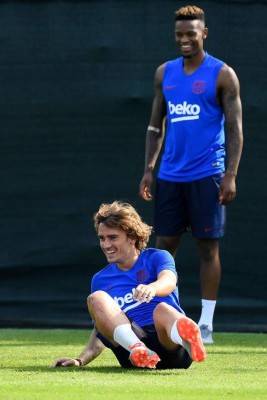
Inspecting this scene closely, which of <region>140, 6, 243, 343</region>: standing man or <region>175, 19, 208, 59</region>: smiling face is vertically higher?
<region>175, 19, 208, 59</region>: smiling face

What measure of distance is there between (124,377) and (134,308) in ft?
1.96

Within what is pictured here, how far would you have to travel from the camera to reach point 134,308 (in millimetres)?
5633

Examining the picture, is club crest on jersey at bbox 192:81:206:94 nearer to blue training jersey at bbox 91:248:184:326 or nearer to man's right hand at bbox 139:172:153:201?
man's right hand at bbox 139:172:153:201

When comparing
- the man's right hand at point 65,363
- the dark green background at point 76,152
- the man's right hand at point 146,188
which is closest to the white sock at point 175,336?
the man's right hand at point 65,363

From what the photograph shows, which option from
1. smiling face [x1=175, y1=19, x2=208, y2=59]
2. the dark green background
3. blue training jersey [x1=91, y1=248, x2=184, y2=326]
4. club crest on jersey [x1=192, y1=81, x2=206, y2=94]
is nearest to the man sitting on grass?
blue training jersey [x1=91, y1=248, x2=184, y2=326]

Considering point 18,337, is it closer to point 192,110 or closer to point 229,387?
point 192,110

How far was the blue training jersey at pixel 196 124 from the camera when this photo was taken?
7.24 metres

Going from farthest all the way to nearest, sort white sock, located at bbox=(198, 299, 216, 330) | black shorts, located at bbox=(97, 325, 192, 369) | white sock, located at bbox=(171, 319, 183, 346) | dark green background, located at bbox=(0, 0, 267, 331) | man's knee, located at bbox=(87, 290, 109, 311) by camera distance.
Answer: dark green background, located at bbox=(0, 0, 267, 331)
white sock, located at bbox=(198, 299, 216, 330)
black shorts, located at bbox=(97, 325, 192, 369)
man's knee, located at bbox=(87, 290, 109, 311)
white sock, located at bbox=(171, 319, 183, 346)

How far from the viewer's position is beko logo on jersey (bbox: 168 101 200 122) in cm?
725

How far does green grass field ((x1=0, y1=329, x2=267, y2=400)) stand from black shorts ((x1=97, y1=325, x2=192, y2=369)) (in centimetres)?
7

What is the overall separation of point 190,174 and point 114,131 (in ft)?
5.04

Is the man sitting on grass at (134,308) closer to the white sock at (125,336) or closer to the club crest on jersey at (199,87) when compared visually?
the white sock at (125,336)

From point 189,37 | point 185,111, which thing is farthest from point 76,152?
point 189,37

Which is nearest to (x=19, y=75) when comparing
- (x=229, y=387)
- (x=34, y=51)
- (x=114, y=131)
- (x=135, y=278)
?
(x=34, y=51)
